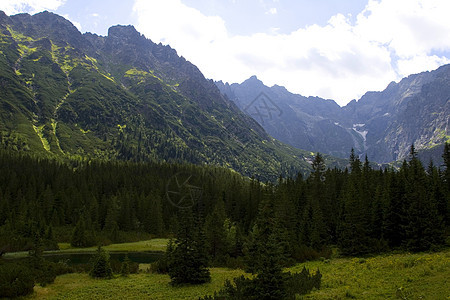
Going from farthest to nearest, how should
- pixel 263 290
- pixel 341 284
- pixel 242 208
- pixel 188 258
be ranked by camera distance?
pixel 242 208
pixel 188 258
pixel 341 284
pixel 263 290

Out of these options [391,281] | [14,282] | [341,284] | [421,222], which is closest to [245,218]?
[421,222]

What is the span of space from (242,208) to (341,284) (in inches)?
3274

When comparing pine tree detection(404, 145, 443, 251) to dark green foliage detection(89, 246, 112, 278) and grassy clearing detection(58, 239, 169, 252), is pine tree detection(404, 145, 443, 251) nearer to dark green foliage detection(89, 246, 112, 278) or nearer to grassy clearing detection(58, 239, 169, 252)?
dark green foliage detection(89, 246, 112, 278)

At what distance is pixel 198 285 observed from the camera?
38812 mm

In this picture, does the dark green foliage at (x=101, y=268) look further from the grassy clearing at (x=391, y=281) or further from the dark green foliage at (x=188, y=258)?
the grassy clearing at (x=391, y=281)

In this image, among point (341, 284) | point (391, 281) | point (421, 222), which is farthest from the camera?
point (421, 222)

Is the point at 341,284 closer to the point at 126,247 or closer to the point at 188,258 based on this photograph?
the point at 188,258

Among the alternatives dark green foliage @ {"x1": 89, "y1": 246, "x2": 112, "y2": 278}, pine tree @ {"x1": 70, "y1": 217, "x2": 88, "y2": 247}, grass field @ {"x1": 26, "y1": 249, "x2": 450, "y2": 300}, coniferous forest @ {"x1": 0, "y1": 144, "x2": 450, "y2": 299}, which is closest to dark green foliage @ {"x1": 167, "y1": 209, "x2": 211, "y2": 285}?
coniferous forest @ {"x1": 0, "y1": 144, "x2": 450, "y2": 299}

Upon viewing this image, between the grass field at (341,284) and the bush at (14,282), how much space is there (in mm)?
1198

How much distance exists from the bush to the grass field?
47.1 inches

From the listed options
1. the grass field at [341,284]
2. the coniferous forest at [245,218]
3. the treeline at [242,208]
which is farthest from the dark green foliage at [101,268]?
the treeline at [242,208]

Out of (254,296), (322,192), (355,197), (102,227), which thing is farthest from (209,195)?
(254,296)

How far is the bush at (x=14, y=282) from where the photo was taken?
3222cm

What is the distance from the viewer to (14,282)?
33312mm
